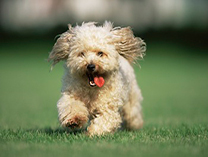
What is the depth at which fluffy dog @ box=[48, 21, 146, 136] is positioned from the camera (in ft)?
19.8

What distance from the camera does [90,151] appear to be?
185 inches

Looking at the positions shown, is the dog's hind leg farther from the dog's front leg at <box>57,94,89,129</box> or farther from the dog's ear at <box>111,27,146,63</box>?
the dog's front leg at <box>57,94,89,129</box>

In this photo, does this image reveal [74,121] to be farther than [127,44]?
No

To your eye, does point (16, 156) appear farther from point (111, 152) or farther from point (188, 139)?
point (188, 139)

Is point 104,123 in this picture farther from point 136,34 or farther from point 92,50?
point 136,34

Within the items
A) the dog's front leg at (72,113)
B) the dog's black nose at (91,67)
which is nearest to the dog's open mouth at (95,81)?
the dog's black nose at (91,67)

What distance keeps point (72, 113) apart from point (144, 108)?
5.91 metres

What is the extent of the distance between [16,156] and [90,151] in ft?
2.55

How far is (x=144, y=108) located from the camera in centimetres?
1164

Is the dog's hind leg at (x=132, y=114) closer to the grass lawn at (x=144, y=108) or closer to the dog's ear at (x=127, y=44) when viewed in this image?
the grass lawn at (x=144, y=108)

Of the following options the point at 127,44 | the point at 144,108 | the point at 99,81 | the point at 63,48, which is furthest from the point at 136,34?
the point at 99,81

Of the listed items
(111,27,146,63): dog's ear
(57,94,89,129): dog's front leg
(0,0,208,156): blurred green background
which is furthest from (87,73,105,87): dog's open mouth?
(0,0,208,156): blurred green background

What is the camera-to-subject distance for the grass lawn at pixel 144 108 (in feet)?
16.1

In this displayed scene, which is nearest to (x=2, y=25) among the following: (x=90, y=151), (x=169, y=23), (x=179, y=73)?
(x=169, y=23)
